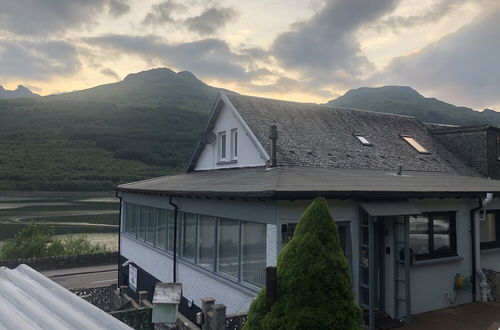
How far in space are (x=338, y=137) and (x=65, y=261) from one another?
20503mm

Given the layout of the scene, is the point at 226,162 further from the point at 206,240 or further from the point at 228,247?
the point at 228,247

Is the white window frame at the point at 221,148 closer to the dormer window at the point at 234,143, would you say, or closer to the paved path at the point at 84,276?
the dormer window at the point at 234,143

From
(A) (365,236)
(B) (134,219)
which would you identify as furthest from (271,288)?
(B) (134,219)

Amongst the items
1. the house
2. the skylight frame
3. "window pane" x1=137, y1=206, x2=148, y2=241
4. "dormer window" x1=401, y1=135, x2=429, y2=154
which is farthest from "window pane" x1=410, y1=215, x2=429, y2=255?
"window pane" x1=137, y1=206, x2=148, y2=241

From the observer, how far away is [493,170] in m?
15.1

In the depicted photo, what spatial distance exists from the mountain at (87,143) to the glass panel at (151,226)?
2707 inches

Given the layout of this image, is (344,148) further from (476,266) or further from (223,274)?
(223,274)

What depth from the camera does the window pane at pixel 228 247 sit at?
9.13 m

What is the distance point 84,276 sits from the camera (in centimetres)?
2181

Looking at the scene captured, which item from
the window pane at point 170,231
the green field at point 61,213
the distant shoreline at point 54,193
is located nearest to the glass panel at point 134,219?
the window pane at point 170,231

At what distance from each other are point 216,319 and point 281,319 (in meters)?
2.05

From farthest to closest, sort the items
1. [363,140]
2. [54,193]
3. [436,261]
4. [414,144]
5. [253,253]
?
[54,193] < [414,144] < [363,140] < [436,261] < [253,253]

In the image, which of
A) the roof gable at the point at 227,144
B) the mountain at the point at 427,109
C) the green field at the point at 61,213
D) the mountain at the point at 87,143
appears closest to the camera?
the roof gable at the point at 227,144

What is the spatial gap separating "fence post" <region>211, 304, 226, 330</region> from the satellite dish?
9.48 meters
